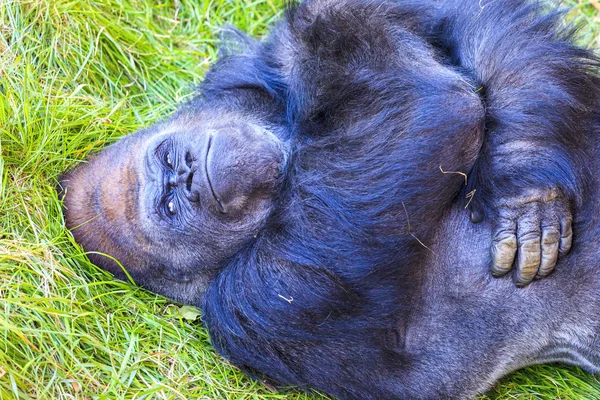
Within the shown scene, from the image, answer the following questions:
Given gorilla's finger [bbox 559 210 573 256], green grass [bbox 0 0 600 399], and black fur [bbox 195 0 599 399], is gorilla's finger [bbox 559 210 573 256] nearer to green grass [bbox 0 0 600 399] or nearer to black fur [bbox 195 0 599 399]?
black fur [bbox 195 0 599 399]

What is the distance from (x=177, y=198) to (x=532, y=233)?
134 cm

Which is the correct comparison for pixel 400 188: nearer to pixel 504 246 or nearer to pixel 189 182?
pixel 504 246

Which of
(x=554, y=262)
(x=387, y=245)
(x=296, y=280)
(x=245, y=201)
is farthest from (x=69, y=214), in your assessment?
(x=554, y=262)

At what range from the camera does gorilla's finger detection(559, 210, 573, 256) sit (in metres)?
2.38

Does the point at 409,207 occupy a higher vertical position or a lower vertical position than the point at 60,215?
higher

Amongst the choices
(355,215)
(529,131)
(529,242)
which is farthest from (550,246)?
(355,215)

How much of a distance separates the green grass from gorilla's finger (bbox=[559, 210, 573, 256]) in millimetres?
702

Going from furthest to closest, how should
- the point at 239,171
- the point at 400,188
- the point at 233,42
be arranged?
the point at 233,42, the point at 239,171, the point at 400,188

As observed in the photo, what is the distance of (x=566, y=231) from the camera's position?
2.38 metres

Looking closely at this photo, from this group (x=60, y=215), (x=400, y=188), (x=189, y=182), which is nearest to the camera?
(x=400, y=188)

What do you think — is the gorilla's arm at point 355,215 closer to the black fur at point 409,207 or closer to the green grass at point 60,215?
the black fur at point 409,207

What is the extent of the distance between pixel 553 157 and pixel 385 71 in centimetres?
65

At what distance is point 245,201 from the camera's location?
2723 mm

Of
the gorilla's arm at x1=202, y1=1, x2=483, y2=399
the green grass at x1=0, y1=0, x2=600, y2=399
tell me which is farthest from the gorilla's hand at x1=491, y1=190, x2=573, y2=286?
the green grass at x1=0, y1=0, x2=600, y2=399
